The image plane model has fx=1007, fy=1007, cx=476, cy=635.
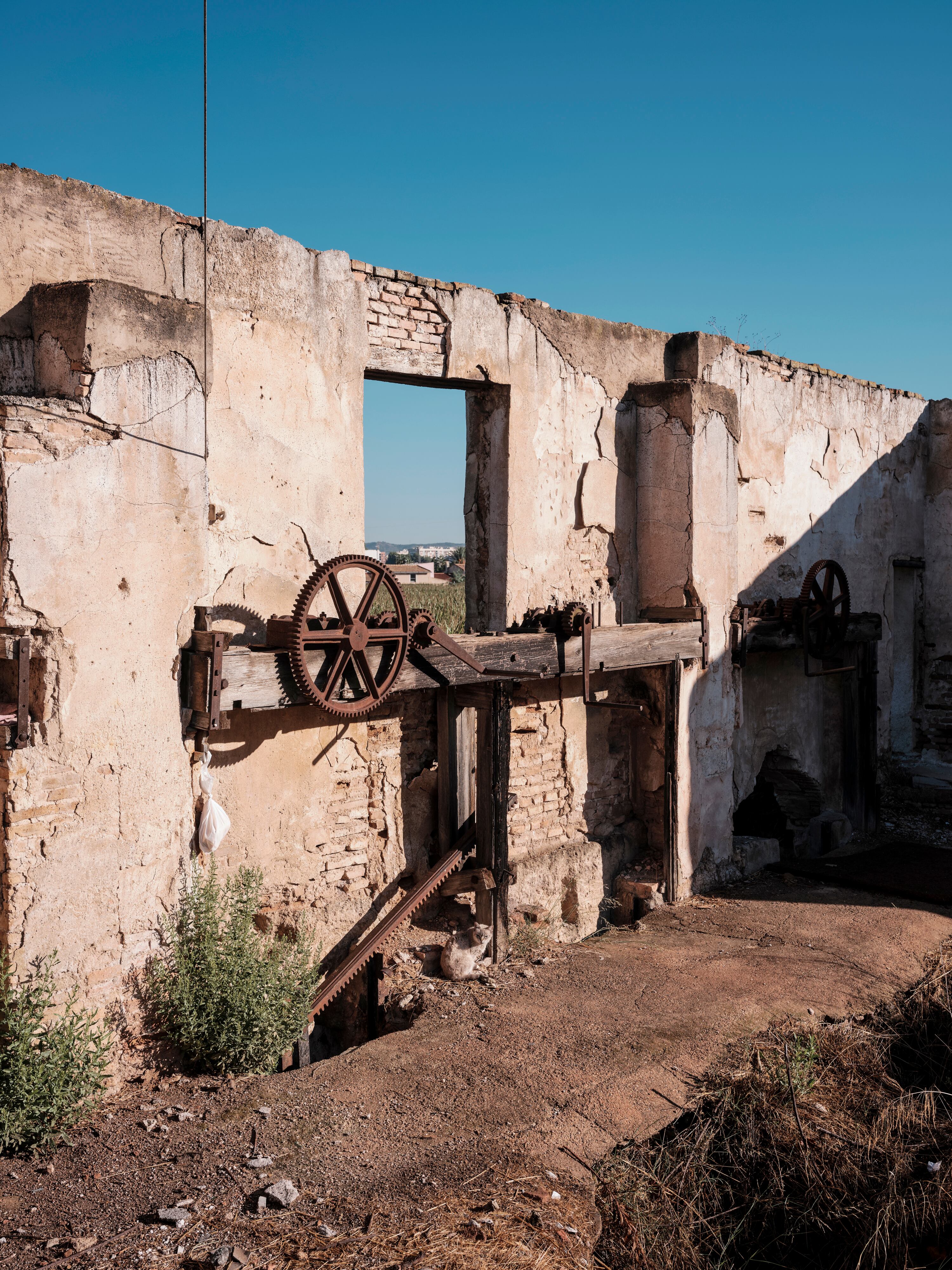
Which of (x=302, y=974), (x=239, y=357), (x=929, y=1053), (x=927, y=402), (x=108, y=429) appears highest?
(x=927, y=402)

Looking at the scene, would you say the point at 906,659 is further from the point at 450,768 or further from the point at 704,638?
the point at 450,768

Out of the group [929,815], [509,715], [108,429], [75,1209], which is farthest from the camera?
[929,815]

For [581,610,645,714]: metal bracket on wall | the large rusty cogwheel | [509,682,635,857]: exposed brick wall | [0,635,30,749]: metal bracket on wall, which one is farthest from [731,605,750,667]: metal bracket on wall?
[0,635,30,749]: metal bracket on wall

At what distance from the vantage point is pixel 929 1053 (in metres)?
5.70

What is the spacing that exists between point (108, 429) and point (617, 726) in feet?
15.5

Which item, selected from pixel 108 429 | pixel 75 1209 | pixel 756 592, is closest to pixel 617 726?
pixel 756 592

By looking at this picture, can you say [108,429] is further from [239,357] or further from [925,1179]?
[925,1179]

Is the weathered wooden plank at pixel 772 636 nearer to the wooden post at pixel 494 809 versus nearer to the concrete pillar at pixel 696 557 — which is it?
the concrete pillar at pixel 696 557

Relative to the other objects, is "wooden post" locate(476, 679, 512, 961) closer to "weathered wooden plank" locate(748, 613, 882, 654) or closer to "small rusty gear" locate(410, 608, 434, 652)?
"small rusty gear" locate(410, 608, 434, 652)

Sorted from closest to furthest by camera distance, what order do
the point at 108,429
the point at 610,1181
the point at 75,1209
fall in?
the point at 75,1209
the point at 610,1181
the point at 108,429

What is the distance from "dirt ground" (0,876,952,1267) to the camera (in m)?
3.83

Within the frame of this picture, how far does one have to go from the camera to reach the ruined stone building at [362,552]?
4.86 m

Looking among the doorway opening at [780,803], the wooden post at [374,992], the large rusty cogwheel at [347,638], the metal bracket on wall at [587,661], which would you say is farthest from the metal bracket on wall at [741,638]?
the wooden post at [374,992]

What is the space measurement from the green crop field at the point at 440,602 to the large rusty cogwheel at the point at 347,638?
220 inches
